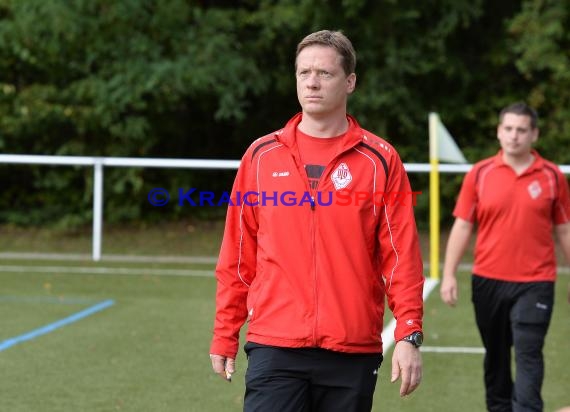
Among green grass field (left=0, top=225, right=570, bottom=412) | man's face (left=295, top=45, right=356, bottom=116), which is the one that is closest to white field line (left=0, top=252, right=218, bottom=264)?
green grass field (left=0, top=225, right=570, bottom=412)

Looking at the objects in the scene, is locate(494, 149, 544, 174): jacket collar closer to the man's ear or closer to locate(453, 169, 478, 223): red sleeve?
locate(453, 169, 478, 223): red sleeve

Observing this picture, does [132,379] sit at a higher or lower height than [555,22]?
lower

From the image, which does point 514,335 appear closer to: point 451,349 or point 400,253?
point 400,253

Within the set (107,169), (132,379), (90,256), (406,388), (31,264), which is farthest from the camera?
(107,169)

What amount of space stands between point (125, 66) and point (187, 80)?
1.18 m

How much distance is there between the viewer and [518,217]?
6617 mm

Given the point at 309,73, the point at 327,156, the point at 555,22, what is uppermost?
the point at 555,22

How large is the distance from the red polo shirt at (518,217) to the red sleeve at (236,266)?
2738 mm

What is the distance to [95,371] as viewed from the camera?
816 cm

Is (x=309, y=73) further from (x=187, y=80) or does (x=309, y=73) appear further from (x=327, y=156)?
(x=187, y=80)

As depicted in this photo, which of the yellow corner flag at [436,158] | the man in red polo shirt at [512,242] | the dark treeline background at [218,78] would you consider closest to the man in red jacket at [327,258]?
the man in red polo shirt at [512,242]

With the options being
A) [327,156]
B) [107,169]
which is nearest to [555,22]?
[107,169]

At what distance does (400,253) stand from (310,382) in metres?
0.57

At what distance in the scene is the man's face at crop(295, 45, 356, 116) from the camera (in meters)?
4.00
